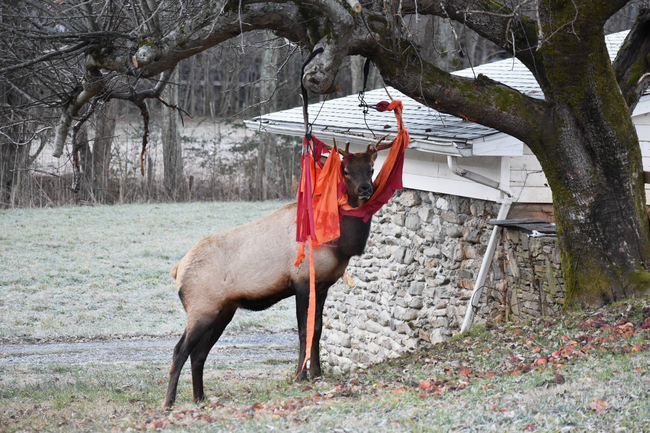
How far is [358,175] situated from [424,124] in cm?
290

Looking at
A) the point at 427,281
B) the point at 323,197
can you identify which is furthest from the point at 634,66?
the point at 427,281

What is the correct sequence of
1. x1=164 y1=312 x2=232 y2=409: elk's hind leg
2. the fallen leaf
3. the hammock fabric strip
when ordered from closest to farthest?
the fallen leaf
the hammock fabric strip
x1=164 y1=312 x2=232 y2=409: elk's hind leg

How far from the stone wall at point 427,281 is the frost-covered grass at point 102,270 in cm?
398

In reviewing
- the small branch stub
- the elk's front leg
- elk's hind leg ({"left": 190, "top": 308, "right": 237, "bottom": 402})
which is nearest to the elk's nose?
the elk's front leg

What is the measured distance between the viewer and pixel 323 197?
6.71 metres

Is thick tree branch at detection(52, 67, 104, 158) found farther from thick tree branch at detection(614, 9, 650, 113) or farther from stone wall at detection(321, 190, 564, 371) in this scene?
thick tree branch at detection(614, 9, 650, 113)

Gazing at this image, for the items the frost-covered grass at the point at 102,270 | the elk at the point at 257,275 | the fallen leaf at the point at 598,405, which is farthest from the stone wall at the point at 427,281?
the frost-covered grass at the point at 102,270

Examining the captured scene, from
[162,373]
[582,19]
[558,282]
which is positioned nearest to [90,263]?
[162,373]

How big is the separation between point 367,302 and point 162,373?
333 cm

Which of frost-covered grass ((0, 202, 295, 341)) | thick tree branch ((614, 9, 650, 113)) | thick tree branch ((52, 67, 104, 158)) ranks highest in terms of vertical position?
thick tree branch ((614, 9, 650, 113))

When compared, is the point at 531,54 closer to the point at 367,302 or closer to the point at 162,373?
the point at 367,302

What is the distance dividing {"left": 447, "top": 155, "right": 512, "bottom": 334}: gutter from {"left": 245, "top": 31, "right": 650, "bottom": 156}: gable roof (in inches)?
12.6

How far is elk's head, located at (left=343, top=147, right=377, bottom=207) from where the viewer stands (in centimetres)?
668

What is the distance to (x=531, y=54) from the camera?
7.03 m
